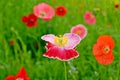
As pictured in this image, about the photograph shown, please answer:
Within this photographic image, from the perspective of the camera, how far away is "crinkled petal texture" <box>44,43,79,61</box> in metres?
1.23

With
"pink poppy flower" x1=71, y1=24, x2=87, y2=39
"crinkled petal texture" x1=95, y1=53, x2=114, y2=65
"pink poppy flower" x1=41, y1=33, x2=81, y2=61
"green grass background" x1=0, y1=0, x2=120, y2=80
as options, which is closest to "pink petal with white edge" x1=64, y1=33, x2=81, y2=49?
"pink poppy flower" x1=41, y1=33, x2=81, y2=61

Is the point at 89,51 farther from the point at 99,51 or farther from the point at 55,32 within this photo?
the point at 99,51

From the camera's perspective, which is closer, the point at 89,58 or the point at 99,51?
the point at 99,51

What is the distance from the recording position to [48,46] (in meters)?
1.32

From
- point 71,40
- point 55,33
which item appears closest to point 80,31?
point 71,40

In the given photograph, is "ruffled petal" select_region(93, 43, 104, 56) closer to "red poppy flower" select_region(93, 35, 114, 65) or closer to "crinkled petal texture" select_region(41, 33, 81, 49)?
"red poppy flower" select_region(93, 35, 114, 65)

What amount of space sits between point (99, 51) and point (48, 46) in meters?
0.29

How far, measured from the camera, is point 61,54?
123cm

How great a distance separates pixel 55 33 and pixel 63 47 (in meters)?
1.55

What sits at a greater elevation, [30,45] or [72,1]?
[72,1]

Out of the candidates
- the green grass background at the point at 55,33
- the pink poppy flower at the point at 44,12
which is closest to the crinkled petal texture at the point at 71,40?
the green grass background at the point at 55,33

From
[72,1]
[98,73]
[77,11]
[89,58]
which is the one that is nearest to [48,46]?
[98,73]

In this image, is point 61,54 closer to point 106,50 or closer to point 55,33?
point 106,50

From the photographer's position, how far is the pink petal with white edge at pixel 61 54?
1.23 meters
